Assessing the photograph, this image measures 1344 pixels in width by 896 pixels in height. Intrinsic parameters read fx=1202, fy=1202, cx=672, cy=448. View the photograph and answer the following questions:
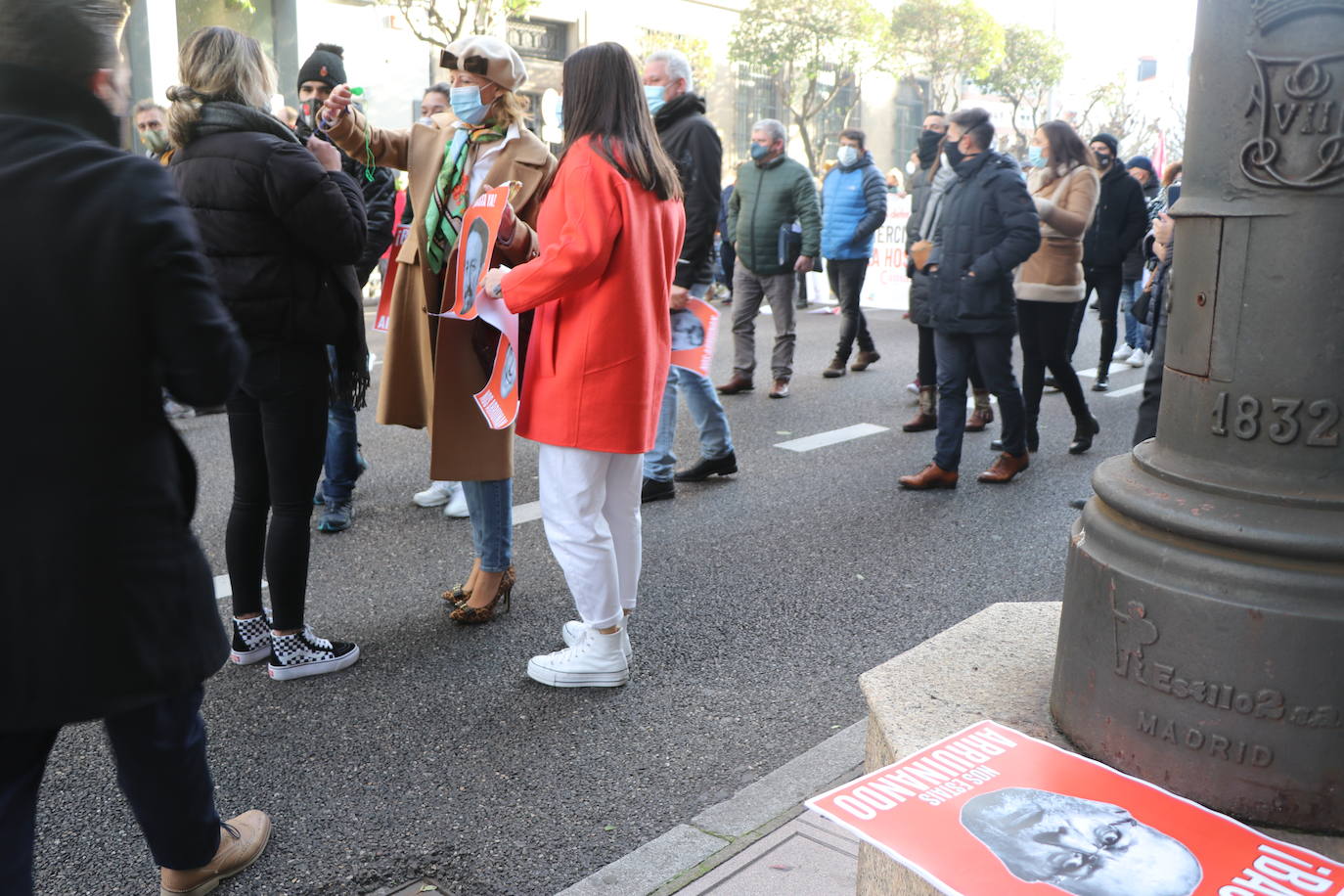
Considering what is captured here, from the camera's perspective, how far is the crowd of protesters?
1825mm

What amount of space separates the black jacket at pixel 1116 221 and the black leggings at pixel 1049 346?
200 cm

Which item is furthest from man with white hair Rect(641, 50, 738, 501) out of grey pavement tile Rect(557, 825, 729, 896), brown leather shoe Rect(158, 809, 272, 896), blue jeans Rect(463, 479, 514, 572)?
brown leather shoe Rect(158, 809, 272, 896)

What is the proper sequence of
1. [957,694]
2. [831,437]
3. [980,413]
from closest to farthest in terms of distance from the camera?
[957,694]
[831,437]
[980,413]

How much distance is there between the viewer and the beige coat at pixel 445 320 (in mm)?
3908

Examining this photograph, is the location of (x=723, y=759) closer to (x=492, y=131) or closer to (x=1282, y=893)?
(x=1282, y=893)

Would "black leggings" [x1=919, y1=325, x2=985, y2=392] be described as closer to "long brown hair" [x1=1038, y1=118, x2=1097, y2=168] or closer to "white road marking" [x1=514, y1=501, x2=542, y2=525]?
"long brown hair" [x1=1038, y1=118, x2=1097, y2=168]

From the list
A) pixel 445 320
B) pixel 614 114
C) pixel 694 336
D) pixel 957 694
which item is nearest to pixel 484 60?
pixel 614 114

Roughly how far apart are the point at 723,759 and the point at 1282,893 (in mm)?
1664

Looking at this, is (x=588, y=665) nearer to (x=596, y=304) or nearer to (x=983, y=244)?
(x=596, y=304)

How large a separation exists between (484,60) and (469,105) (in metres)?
0.15

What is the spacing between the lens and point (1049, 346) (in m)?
7.17

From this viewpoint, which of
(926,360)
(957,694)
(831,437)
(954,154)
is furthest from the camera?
(926,360)

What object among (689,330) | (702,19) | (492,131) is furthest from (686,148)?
(702,19)

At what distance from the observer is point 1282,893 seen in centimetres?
177
